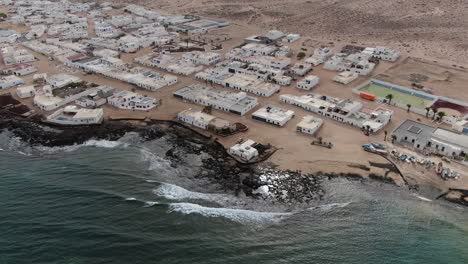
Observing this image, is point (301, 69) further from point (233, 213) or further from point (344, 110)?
point (233, 213)

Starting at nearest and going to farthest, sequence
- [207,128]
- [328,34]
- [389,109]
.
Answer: [207,128], [389,109], [328,34]

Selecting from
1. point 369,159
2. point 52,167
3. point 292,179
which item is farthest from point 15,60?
point 369,159

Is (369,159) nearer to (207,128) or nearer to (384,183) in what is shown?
(384,183)

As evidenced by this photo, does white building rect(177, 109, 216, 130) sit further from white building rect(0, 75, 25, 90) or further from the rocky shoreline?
white building rect(0, 75, 25, 90)

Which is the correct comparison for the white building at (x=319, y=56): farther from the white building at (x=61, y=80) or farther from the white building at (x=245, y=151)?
the white building at (x=61, y=80)

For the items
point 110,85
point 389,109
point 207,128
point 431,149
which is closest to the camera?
point 431,149

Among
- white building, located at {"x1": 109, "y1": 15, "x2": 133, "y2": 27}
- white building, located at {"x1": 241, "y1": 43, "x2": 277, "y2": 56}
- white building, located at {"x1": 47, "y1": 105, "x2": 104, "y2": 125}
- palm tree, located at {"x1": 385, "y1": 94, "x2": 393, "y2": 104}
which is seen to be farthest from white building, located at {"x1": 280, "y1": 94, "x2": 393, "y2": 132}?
white building, located at {"x1": 109, "y1": 15, "x2": 133, "y2": 27}

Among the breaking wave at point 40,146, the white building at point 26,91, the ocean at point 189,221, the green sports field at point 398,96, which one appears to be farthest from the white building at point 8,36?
the green sports field at point 398,96
